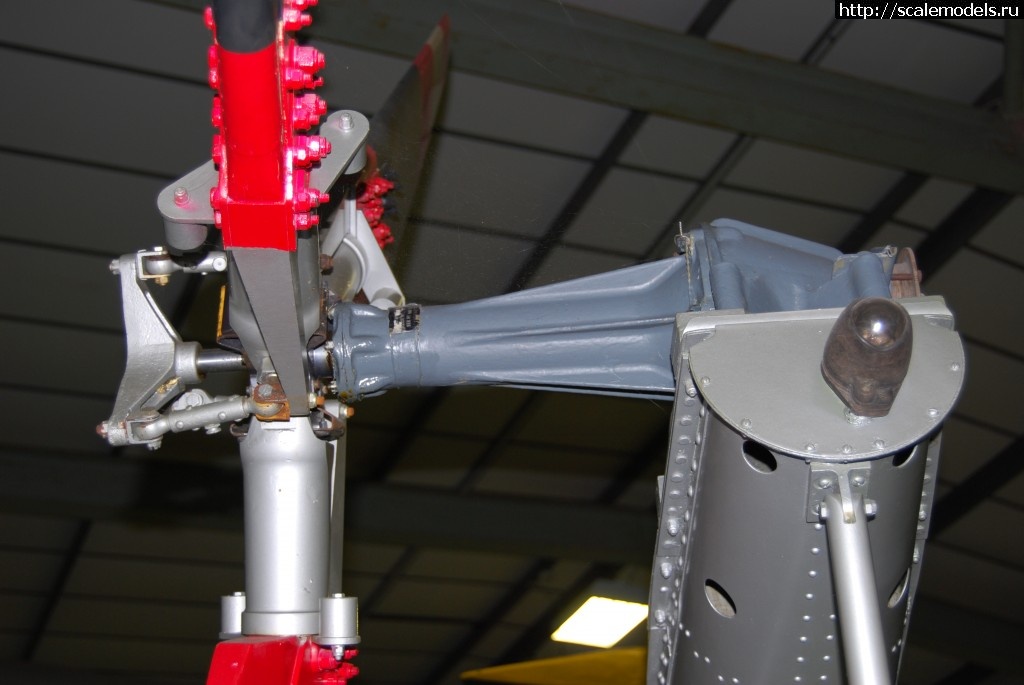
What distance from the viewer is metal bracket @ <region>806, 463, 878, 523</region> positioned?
2.49 m

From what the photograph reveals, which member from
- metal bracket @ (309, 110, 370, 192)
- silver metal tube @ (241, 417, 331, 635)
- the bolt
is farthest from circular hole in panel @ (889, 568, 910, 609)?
the bolt

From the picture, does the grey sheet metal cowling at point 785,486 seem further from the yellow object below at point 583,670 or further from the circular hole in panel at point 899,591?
the yellow object below at point 583,670

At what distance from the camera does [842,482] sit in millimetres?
2504

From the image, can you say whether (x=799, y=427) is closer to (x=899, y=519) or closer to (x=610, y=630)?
(x=899, y=519)

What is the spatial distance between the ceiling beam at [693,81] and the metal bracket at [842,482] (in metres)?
3.75

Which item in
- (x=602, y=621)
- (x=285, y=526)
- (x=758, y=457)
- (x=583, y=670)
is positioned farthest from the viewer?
(x=602, y=621)

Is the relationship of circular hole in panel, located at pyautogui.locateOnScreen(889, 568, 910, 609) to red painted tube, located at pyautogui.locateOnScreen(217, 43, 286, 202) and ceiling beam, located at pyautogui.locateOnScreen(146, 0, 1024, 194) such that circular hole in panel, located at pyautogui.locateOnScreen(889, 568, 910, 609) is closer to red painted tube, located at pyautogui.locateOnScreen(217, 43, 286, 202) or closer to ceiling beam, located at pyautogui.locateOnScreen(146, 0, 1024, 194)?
red painted tube, located at pyautogui.locateOnScreen(217, 43, 286, 202)

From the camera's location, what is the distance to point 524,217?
11.0 ft

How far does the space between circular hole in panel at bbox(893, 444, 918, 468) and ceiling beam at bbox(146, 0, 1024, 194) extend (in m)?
3.75

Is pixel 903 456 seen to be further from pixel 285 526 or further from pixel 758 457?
pixel 285 526

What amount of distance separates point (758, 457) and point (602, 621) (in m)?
5.15

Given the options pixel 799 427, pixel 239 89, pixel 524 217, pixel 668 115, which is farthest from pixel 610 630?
pixel 239 89

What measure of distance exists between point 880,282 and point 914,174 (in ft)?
21.6

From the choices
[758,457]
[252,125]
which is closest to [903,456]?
[758,457]
